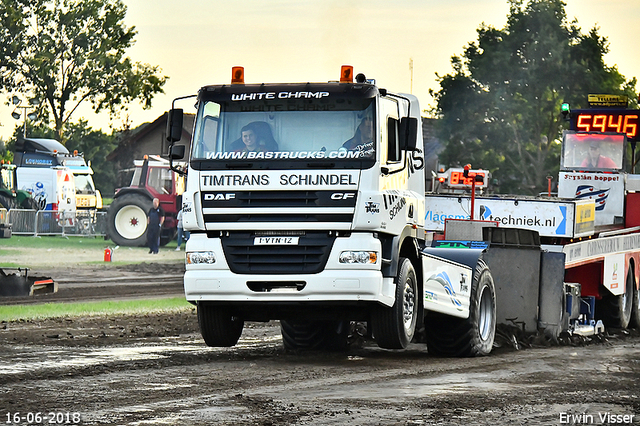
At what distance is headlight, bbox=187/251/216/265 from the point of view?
439 inches

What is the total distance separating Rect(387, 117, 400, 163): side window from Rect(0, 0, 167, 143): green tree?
48.7 metres

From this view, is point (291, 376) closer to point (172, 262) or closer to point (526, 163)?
point (172, 262)

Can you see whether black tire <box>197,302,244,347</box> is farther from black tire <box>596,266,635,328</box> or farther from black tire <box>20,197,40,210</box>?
black tire <box>20,197,40,210</box>

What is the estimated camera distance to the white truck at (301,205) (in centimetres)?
1094

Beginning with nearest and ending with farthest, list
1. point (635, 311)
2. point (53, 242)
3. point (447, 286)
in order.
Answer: point (447, 286), point (635, 311), point (53, 242)

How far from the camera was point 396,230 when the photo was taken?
1138 centimetres

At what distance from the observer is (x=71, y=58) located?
59.5 meters

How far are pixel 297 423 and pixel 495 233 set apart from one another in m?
6.61

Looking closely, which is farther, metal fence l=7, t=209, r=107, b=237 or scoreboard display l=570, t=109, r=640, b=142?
metal fence l=7, t=209, r=107, b=237

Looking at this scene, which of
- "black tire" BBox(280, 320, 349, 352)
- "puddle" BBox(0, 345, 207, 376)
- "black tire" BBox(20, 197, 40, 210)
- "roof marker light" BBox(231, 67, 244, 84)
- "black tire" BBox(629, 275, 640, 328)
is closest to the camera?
"puddle" BBox(0, 345, 207, 376)

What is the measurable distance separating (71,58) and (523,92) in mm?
26663

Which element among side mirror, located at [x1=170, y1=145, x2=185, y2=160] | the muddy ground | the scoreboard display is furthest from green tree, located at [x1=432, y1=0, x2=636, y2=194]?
side mirror, located at [x1=170, y1=145, x2=185, y2=160]

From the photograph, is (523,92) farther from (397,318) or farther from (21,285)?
(397,318)

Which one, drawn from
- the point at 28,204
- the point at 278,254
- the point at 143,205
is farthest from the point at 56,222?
the point at 278,254
